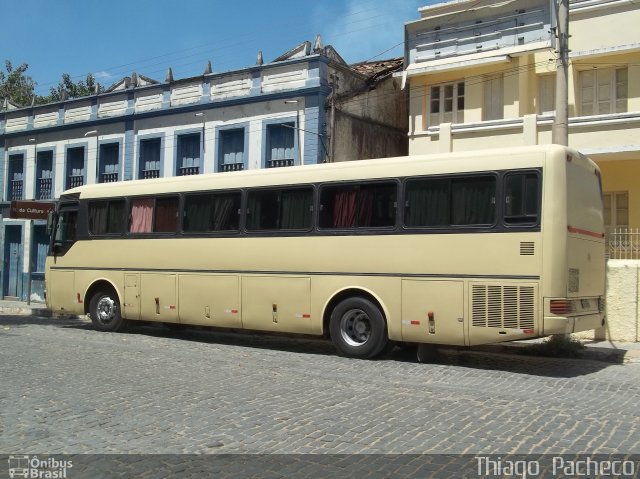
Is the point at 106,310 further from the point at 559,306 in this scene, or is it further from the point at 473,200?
the point at 559,306

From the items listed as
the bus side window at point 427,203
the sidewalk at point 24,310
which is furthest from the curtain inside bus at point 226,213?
the sidewalk at point 24,310

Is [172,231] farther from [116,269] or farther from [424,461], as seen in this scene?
[424,461]

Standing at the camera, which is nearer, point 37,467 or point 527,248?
point 37,467

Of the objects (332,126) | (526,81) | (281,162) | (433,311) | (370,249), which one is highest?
(526,81)

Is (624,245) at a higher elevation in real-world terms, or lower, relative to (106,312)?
higher

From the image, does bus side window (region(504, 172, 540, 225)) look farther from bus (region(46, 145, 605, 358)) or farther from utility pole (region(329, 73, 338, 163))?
utility pole (region(329, 73, 338, 163))

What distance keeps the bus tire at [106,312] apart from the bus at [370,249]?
0.11 ft

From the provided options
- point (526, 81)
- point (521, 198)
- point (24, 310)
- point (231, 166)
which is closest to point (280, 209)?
point (521, 198)

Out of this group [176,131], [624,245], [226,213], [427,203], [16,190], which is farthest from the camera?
[16,190]

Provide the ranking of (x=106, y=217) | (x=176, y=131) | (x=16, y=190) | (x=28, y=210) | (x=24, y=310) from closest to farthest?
1. (x=106, y=217)
2. (x=28, y=210)
3. (x=24, y=310)
4. (x=176, y=131)
5. (x=16, y=190)

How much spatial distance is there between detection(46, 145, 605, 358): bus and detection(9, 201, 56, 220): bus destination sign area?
789cm

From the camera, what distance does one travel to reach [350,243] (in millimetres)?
11141

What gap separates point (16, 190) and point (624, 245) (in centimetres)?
2486

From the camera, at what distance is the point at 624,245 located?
44.1 feet
